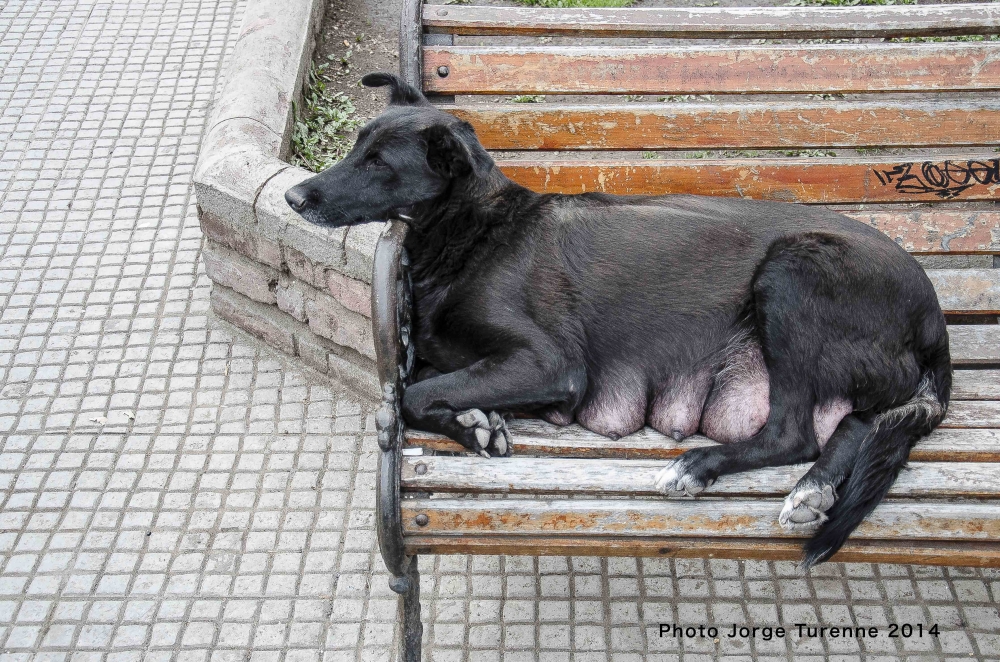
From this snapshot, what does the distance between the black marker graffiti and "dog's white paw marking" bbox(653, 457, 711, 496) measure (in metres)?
1.77

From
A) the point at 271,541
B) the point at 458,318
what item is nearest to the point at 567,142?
the point at 458,318

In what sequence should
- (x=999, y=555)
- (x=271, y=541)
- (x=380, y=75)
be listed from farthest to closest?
(x=271, y=541) → (x=380, y=75) → (x=999, y=555)

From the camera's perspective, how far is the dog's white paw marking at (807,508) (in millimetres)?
2383

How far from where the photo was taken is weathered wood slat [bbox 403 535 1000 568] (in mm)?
2439

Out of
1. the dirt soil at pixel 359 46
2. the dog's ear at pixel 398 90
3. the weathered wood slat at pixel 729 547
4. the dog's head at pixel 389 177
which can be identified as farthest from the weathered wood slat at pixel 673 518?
the dirt soil at pixel 359 46

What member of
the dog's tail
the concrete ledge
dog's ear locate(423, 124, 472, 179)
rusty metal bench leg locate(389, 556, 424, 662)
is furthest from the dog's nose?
A: the dog's tail

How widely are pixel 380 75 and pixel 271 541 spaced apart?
1.78 meters

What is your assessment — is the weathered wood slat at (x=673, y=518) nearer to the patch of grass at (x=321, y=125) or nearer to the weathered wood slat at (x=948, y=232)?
the weathered wood slat at (x=948, y=232)

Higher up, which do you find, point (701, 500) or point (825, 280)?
point (825, 280)

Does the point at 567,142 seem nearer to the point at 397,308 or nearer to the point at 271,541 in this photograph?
the point at 397,308

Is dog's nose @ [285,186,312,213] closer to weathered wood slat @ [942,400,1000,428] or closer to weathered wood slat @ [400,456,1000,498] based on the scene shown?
weathered wood slat @ [400,456,1000,498]

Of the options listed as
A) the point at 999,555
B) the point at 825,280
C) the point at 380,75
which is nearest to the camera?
the point at 999,555

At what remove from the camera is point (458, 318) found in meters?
2.84

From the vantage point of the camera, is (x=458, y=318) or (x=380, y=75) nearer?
(x=458, y=318)
